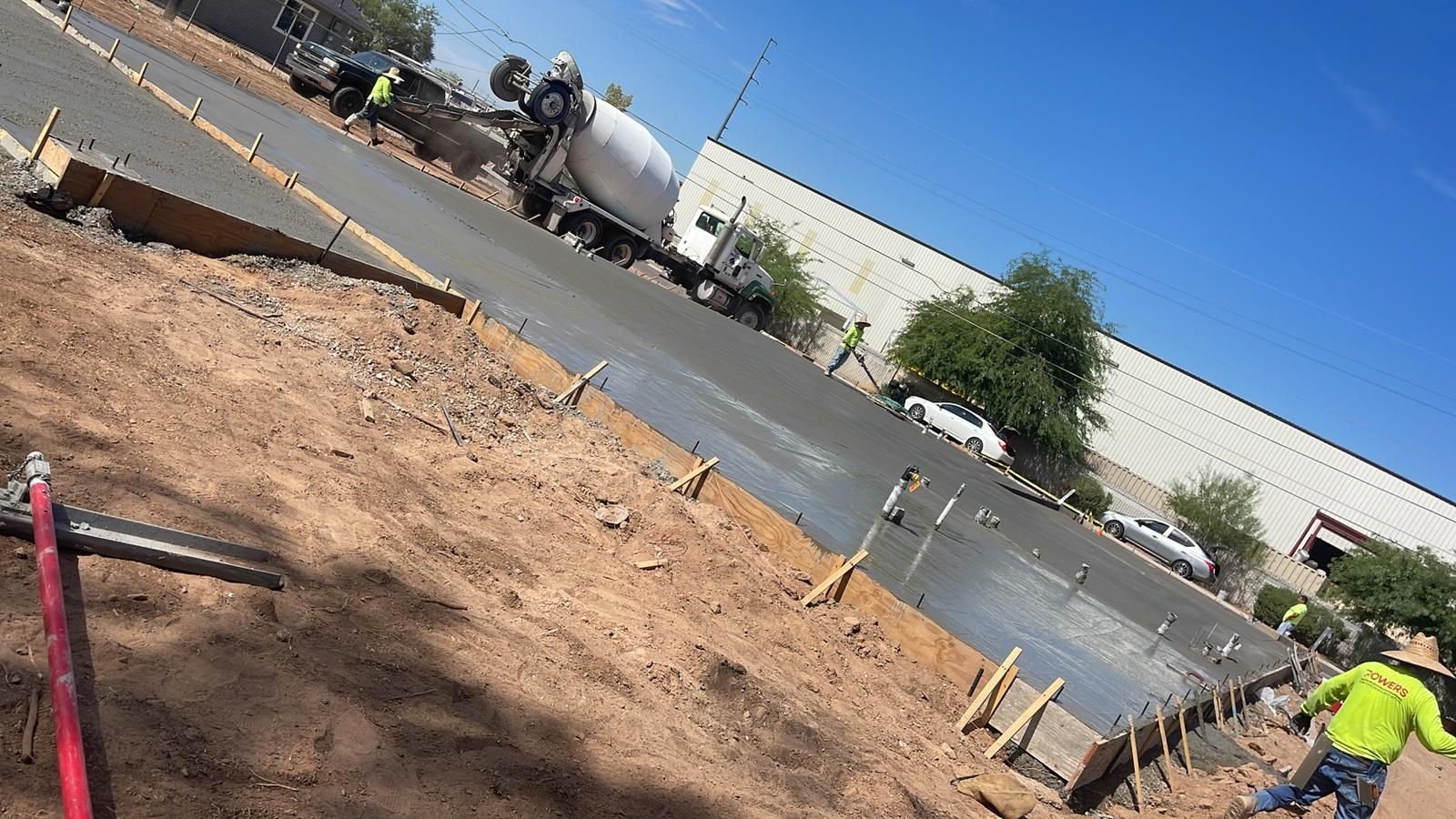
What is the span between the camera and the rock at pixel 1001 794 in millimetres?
6074

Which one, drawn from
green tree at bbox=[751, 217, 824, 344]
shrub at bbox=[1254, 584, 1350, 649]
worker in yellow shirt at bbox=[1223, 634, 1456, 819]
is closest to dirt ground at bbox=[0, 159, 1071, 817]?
worker in yellow shirt at bbox=[1223, 634, 1456, 819]

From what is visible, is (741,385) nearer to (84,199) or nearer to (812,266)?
(84,199)

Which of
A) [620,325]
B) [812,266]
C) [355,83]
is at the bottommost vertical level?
[620,325]

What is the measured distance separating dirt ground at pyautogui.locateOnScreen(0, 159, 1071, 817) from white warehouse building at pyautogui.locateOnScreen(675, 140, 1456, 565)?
27008 mm

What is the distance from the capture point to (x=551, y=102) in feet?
72.3

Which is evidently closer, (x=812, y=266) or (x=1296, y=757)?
(x=1296, y=757)

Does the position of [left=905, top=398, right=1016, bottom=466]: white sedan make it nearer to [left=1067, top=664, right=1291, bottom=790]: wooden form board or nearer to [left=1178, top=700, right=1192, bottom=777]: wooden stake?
[left=1067, top=664, right=1291, bottom=790]: wooden form board

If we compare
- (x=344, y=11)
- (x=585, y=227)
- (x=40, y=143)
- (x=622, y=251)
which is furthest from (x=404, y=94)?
(x=344, y=11)

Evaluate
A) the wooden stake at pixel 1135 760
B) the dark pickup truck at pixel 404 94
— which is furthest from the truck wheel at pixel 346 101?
the wooden stake at pixel 1135 760

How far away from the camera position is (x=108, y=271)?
23.9 feet

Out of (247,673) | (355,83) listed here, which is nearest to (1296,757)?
(247,673)

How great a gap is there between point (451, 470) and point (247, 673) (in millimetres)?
3737

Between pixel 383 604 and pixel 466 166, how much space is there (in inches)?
922

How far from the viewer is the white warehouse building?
122ft
